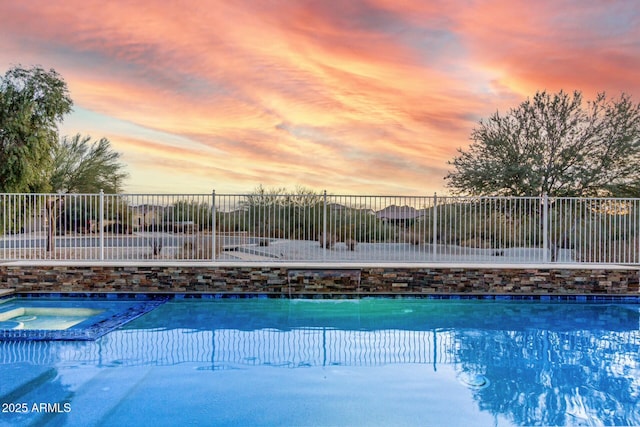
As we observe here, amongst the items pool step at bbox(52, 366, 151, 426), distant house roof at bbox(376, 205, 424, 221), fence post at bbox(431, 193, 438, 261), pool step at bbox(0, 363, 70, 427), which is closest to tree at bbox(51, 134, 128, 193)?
distant house roof at bbox(376, 205, 424, 221)

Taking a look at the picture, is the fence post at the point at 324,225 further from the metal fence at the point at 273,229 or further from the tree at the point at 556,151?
the tree at the point at 556,151

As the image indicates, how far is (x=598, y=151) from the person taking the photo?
13.3 m

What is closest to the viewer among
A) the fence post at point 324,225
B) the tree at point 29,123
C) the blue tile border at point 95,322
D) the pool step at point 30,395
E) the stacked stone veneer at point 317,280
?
the pool step at point 30,395

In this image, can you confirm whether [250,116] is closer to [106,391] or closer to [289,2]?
[289,2]

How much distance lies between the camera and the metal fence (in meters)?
9.06

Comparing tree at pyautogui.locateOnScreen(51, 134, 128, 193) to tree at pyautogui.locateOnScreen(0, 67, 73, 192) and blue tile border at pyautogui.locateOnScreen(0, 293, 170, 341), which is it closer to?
tree at pyautogui.locateOnScreen(0, 67, 73, 192)

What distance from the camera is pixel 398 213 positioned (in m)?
9.27

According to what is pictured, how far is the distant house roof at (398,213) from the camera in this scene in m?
9.23

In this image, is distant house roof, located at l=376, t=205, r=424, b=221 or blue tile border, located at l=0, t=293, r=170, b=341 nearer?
blue tile border, located at l=0, t=293, r=170, b=341

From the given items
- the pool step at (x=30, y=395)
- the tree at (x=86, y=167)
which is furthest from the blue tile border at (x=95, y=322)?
the tree at (x=86, y=167)

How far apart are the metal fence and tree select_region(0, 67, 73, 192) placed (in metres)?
2.75

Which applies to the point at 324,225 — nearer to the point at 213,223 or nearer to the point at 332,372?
the point at 213,223

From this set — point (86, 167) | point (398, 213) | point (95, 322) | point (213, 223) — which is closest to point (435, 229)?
point (398, 213)

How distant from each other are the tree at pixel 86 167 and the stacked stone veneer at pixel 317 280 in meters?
8.23
